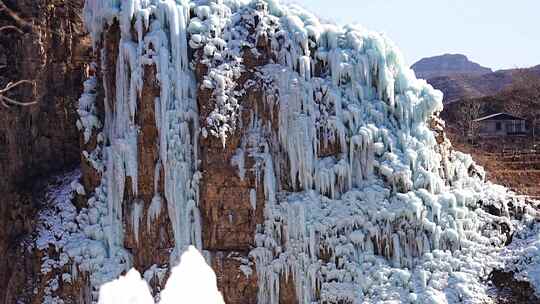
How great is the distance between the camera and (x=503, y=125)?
26594 mm

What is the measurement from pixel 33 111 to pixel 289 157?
615 cm

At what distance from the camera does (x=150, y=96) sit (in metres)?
12.3

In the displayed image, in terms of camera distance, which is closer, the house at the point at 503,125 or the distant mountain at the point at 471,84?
the house at the point at 503,125

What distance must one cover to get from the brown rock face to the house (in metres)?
18.0

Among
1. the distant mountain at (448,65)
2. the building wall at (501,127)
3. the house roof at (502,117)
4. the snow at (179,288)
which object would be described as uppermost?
the distant mountain at (448,65)

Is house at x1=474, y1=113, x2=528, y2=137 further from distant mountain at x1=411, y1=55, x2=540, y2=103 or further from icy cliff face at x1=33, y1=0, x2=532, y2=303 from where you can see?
icy cliff face at x1=33, y1=0, x2=532, y2=303

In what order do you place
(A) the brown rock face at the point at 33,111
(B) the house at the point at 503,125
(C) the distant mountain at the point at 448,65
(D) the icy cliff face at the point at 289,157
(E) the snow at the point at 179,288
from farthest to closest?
(C) the distant mountain at the point at 448,65 < (B) the house at the point at 503,125 < (A) the brown rock face at the point at 33,111 < (D) the icy cliff face at the point at 289,157 < (E) the snow at the point at 179,288

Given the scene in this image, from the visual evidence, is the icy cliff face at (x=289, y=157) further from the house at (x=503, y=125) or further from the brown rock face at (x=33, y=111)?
the house at (x=503, y=125)

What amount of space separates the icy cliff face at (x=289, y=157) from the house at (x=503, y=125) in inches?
569

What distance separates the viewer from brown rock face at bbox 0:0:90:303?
Answer: 13.6m

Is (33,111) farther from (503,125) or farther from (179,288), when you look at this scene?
(503,125)

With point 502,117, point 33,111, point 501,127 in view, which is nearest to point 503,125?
point 501,127

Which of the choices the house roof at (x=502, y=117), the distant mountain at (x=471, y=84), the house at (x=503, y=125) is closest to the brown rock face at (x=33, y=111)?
the house at (x=503, y=125)

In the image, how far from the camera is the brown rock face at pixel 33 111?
44.5ft
